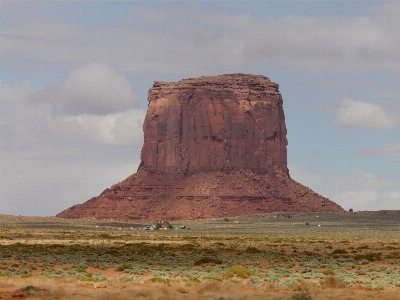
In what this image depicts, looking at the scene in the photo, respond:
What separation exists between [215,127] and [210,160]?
7.14 metres

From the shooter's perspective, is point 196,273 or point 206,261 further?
point 206,261

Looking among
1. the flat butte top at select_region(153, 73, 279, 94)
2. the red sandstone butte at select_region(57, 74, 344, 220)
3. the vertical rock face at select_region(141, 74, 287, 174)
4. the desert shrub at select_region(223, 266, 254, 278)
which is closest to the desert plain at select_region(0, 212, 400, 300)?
the desert shrub at select_region(223, 266, 254, 278)

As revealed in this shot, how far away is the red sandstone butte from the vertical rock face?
192 millimetres

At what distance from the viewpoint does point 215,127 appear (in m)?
171

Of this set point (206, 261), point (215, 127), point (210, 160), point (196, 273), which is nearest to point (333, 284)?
point (196, 273)

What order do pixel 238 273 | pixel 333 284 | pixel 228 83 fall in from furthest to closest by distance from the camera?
1. pixel 228 83
2. pixel 238 273
3. pixel 333 284

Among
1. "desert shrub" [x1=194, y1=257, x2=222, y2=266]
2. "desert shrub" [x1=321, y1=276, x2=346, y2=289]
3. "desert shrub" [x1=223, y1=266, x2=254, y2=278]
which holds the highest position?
"desert shrub" [x1=194, y1=257, x2=222, y2=266]

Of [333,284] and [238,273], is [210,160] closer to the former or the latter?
[238,273]

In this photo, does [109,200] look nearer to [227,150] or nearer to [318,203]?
[227,150]

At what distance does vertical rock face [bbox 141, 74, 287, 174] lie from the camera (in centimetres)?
16862

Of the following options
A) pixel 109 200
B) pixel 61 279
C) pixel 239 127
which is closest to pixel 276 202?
pixel 239 127

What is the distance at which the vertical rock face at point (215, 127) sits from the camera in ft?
553

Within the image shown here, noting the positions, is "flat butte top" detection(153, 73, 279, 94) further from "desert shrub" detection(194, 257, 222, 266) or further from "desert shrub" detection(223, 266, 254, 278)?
"desert shrub" detection(223, 266, 254, 278)

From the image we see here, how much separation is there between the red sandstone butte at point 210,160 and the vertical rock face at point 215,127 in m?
0.19
